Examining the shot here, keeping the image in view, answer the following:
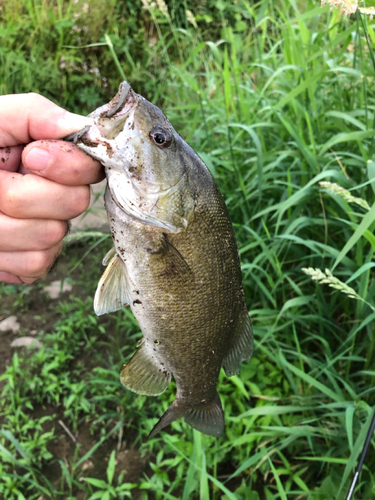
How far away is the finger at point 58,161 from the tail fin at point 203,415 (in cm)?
96

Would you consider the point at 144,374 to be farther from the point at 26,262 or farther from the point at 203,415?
the point at 26,262

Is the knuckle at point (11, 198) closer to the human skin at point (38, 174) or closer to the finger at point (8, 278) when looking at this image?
the human skin at point (38, 174)

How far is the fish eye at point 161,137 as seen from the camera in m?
1.11

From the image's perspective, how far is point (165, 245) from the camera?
118 cm

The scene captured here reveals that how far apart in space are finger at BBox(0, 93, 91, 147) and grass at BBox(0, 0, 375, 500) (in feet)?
3.04

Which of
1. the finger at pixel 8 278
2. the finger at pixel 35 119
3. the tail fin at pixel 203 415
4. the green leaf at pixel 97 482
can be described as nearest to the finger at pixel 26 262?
the finger at pixel 8 278

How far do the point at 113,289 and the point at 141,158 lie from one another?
451mm

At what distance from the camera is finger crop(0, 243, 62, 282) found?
133 centimetres

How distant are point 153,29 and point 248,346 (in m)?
5.21

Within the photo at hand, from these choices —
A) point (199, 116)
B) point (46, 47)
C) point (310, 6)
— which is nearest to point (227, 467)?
point (199, 116)

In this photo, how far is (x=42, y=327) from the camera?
2.72m

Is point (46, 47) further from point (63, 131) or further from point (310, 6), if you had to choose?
point (63, 131)

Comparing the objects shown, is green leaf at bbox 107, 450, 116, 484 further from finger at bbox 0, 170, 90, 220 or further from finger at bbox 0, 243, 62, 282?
finger at bbox 0, 170, 90, 220

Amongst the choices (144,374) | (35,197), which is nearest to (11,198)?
(35,197)
